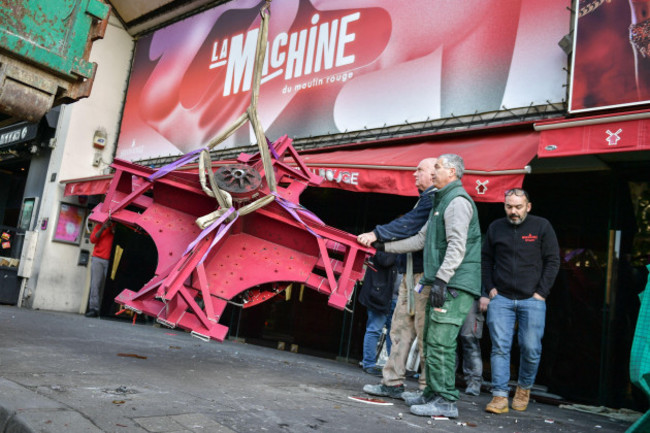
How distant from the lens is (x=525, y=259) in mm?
4711

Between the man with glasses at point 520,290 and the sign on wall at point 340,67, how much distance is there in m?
1.95

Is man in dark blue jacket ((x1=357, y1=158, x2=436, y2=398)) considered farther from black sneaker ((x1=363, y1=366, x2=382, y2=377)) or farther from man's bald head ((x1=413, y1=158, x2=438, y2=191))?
black sneaker ((x1=363, y1=366, x2=382, y2=377))

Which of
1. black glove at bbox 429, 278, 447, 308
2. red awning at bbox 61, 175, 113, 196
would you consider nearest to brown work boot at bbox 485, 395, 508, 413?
black glove at bbox 429, 278, 447, 308

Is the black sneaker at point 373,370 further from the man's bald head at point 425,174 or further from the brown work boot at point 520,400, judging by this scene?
the man's bald head at point 425,174

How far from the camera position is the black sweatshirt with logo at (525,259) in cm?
465

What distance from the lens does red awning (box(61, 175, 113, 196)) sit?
968cm

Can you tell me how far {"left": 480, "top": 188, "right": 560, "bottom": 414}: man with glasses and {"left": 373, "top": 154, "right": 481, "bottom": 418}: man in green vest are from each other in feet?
2.59

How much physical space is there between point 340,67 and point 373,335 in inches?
167

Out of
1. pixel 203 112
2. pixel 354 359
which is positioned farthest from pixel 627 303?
pixel 203 112

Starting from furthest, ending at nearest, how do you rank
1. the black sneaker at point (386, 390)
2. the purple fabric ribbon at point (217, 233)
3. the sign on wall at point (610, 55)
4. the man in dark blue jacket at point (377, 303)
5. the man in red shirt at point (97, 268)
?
the man in red shirt at point (97, 268) < the man in dark blue jacket at point (377, 303) < the sign on wall at point (610, 55) < the black sneaker at point (386, 390) < the purple fabric ribbon at point (217, 233)

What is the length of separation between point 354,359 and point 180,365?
11.3ft

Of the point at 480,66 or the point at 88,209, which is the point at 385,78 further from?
the point at 88,209

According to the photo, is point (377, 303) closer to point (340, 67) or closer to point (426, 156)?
point (426, 156)

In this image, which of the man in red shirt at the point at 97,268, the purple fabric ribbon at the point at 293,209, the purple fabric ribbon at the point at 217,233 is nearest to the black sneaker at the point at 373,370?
the purple fabric ribbon at the point at 293,209
